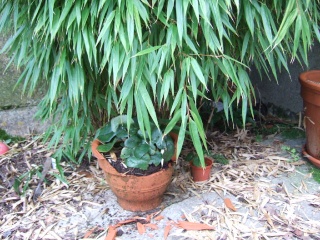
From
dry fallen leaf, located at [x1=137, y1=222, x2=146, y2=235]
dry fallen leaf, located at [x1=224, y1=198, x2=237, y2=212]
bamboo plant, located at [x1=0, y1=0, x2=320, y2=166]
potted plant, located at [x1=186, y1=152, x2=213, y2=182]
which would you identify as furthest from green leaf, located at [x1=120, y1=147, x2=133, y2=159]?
dry fallen leaf, located at [x1=224, y1=198, x2=237, y2=212]

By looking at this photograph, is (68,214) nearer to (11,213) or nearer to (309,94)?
(11,213)

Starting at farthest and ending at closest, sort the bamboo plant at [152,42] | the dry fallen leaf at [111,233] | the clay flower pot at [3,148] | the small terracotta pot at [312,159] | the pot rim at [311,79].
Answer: the clay flower pot at [3,148]
the small terracotta pot at [312,159]
the pot rim at [311,79]
the dry fallen leaf at [111,233]
the bamboo plant at [152,42]

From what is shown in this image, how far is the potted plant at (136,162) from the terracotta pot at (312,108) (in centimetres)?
86

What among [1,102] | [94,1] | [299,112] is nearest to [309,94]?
[299,112]

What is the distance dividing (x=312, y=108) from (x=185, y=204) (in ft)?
2.97

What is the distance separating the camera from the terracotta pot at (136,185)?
1884 millimetres

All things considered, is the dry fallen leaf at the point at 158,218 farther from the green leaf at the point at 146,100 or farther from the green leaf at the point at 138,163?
the green leaf at the point at 146,100

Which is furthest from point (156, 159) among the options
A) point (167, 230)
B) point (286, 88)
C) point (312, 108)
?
point (286, 88)

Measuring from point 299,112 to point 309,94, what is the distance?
699 millimetres

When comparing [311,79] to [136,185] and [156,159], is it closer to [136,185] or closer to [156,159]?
[156,159]

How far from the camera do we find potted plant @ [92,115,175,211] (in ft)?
6.15

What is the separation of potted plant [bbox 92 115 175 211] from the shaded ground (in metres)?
0.14

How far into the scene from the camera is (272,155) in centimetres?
251

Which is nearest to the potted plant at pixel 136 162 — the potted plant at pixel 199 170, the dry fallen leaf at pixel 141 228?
the dry fallen leaf at pixel 141 228
